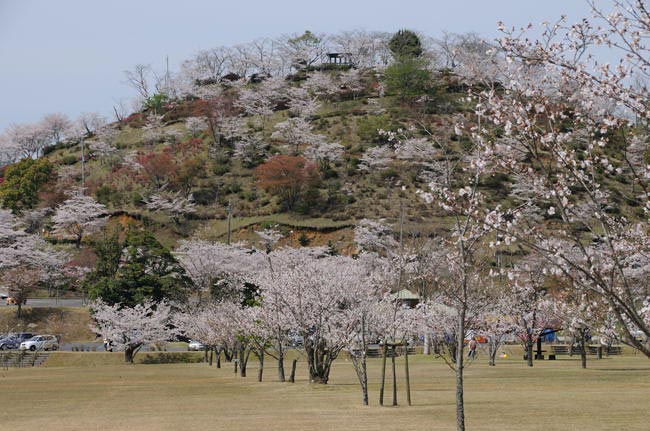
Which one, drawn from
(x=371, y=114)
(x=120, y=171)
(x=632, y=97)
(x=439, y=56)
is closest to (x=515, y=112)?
(x=632, y=97)

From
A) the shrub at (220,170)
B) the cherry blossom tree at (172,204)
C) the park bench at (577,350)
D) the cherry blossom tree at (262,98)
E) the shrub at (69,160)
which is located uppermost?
the cherry blossom tree at (262,98)

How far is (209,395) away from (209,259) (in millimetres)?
36394

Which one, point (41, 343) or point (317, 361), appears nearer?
point (317, 361)

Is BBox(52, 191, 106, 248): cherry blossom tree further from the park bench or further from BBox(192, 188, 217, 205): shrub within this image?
the park bench

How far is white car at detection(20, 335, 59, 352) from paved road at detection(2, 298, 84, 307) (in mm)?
12806

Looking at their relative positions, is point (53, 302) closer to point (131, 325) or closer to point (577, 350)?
point (131, 325)

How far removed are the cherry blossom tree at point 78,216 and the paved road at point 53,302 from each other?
434 inches

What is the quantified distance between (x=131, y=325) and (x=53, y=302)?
21.9 metres

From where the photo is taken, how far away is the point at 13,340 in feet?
180

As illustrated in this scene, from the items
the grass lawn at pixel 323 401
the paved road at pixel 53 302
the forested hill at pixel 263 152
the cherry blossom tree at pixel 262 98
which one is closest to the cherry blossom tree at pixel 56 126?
the forested hill at pixel 263 152

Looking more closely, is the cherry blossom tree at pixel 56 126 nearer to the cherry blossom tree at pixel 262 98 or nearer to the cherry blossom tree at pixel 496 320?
the cherry blossom tree at pixel 262 98

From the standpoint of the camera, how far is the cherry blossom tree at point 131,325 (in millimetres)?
50781

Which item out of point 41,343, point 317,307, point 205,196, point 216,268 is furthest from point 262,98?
point 317,307

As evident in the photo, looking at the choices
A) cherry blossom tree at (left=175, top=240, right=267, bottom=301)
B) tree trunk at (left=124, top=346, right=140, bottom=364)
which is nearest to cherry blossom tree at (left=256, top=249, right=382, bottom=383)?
tree trunk at (left=124, top=346, right=140, bottom=364)
